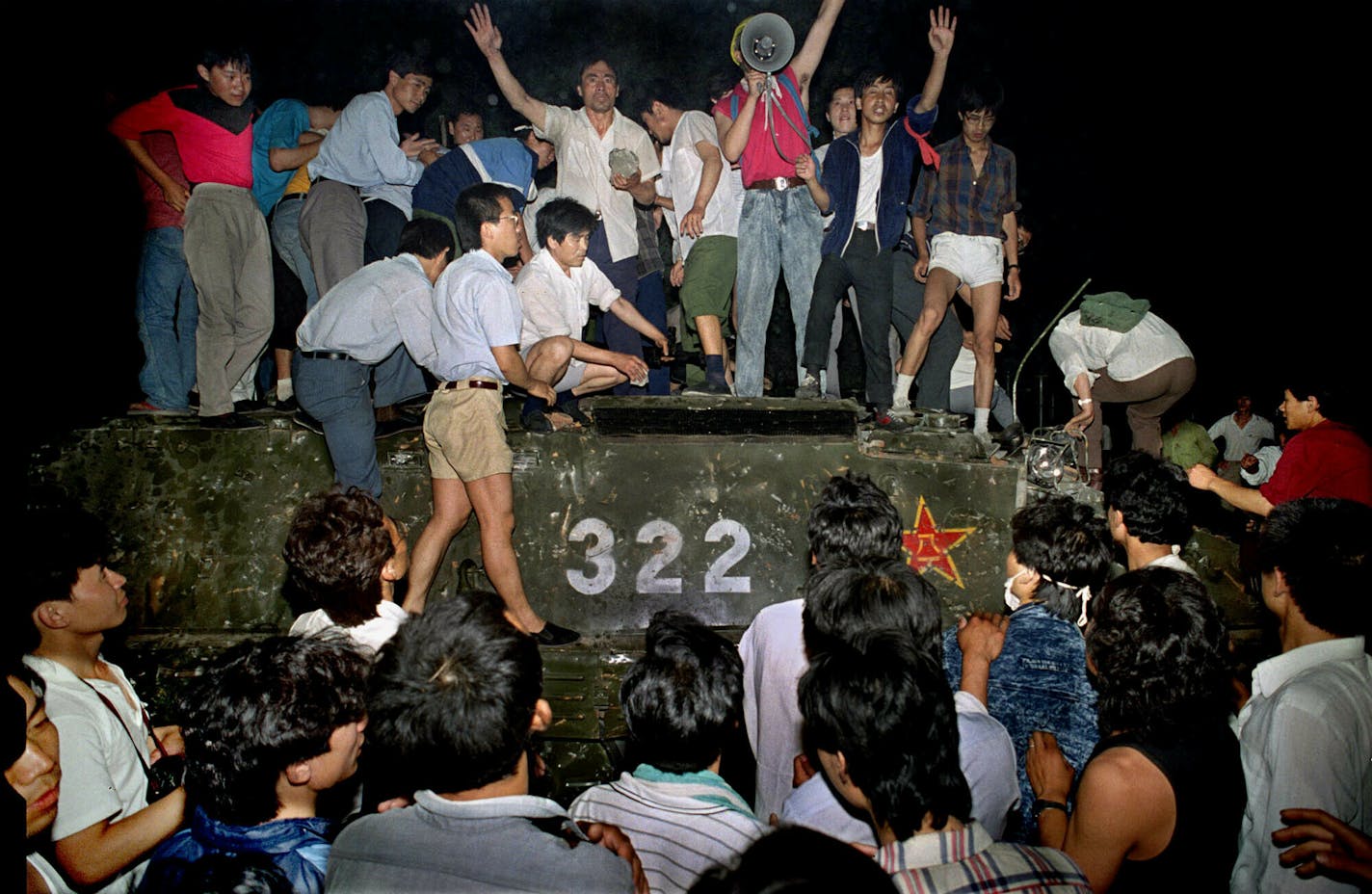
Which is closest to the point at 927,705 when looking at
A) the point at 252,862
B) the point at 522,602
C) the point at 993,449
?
the point at 252,862

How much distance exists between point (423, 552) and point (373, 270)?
153 cm

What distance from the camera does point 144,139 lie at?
5414 mm

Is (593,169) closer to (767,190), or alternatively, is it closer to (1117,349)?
(767,190)

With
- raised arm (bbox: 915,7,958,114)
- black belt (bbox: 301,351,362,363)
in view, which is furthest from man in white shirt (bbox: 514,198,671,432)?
raised arm (bbox: 915,7,958,114)

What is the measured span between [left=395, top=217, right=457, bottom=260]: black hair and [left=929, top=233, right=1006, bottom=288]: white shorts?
10.5 feet

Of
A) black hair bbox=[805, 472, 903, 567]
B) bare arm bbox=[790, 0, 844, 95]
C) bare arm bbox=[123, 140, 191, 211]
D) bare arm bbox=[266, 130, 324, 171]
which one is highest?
bare arm bbox=[790, 0, 844, 95]

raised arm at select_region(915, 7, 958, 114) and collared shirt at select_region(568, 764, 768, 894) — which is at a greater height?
raised arm at select_region(915, 7, 958, 114)

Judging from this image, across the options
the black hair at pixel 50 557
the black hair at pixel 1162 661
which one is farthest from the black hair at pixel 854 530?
the black hair at pixel 50 557

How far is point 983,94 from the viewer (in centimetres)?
574

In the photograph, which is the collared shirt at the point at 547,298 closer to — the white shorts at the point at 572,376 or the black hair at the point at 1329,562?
the white shorts at the point at 572,376

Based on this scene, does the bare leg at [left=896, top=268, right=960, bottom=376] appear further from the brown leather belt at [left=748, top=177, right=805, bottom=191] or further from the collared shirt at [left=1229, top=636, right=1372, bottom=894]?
the collared shirt at [left=1229, top=636, right=1372, bottom=894]

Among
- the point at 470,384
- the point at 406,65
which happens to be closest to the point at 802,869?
the point at 470,384

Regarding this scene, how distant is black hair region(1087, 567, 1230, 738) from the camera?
7.73 ft

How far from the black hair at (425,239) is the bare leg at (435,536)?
1.30 meters
